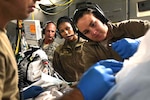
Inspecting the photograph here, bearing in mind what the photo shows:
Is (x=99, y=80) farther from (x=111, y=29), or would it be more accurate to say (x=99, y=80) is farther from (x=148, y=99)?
(x=111, y=29)

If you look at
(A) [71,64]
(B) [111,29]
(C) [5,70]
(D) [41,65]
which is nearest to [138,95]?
(C) [5,70]

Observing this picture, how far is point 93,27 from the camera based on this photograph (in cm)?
177

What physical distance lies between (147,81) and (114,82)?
0.12 meters


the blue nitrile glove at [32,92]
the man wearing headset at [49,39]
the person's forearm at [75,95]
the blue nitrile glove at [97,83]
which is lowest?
the blue nitrile glove at [32,92]

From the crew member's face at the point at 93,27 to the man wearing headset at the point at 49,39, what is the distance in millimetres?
1286

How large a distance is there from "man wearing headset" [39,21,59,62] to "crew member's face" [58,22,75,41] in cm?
23

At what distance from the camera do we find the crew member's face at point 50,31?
125 inches

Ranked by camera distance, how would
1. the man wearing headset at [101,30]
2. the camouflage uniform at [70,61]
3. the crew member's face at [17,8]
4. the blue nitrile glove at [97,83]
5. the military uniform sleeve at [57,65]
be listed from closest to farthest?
the blue nitrile glove at [97,83] < the crew member's face at [17,8] < the man wearing headset at [101,30] < the camouflage uniform at [70,61] < the military uniform sleeve at [57,65]

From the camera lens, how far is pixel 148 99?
568 millimetres

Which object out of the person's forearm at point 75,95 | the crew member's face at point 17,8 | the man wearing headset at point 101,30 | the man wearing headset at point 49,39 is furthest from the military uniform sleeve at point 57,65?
the person's forearm at point 75,95

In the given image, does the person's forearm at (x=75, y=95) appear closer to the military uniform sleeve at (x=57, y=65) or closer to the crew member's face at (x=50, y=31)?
the military uniform sleeve at (x=57, y=65)

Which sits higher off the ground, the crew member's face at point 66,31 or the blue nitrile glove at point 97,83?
the blue nitrile glove at point 97,83

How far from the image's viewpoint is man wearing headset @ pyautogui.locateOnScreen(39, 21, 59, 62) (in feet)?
10.1

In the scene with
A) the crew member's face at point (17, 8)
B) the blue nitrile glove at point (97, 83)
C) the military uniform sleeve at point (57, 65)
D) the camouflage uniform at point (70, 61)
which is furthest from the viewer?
the military uniform sleeve at point (57, 65)
